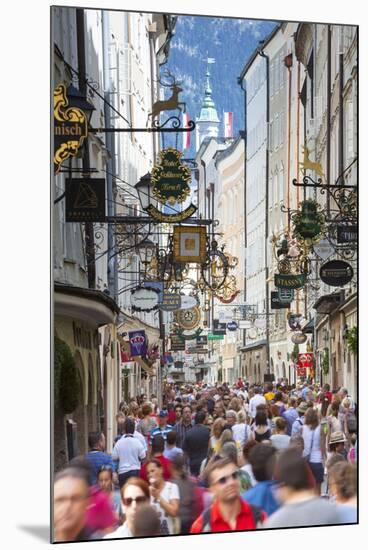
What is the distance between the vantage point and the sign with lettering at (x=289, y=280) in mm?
15312

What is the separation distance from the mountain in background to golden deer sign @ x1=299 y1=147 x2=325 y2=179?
759 mm

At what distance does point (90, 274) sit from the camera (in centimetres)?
1438

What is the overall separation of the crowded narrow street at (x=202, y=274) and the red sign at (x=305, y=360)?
0.05 ft

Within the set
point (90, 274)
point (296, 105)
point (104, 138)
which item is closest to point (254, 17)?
point (296, 105)

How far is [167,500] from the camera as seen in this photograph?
14555 mm

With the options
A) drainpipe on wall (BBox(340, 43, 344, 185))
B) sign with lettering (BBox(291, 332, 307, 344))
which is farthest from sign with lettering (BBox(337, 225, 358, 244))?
sign with lettering (BBox(291, 332, 307, 344))

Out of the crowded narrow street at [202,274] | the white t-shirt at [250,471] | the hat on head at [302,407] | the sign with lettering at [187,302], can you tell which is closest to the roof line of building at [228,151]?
the crowded narrow street at [202,274]

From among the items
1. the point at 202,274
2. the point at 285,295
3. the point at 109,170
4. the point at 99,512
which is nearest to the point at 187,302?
the point at 202,274

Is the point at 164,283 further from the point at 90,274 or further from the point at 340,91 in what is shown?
the point at 340,91

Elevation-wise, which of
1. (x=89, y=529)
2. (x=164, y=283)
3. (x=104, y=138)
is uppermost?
(x=104, y=138)

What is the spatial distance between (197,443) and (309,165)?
2918mm

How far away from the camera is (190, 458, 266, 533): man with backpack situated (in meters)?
14.6

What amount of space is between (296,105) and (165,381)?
297 centimetres

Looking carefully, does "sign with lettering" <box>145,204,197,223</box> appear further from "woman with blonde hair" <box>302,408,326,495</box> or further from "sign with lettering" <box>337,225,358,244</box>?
"woman with blonde hair" <box>302,408,326,495</box>
